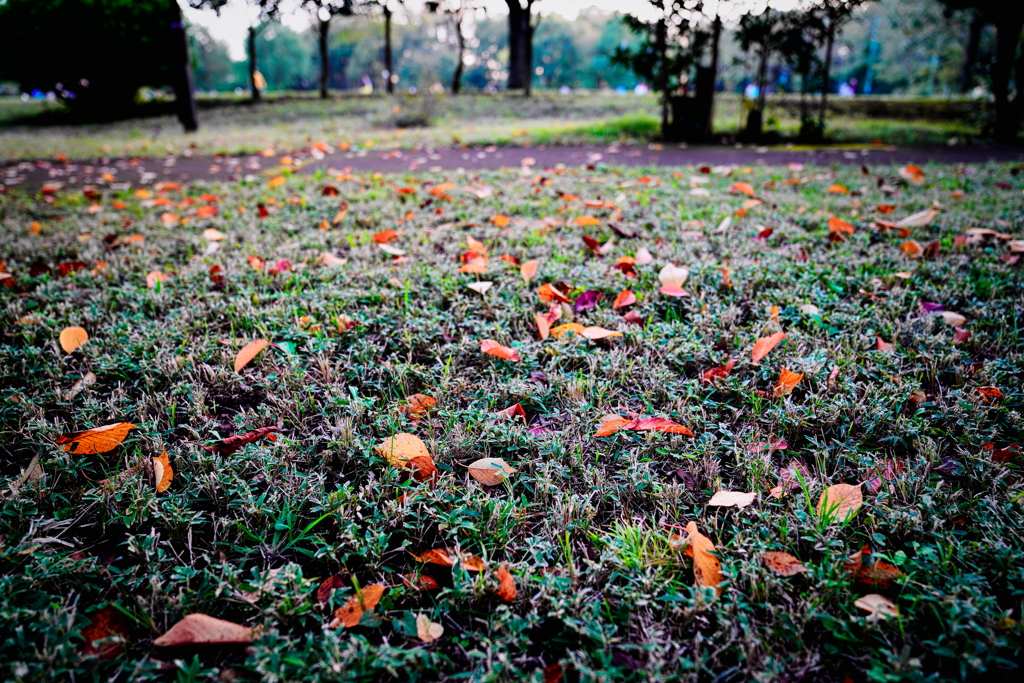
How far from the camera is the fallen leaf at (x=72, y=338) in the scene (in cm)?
182

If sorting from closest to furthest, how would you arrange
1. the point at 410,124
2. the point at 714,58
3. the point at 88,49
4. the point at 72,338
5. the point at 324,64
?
the point at 72,338 → the point at 714,58 → the point at 410,124 → the point at 88,49 → the point at 324,64

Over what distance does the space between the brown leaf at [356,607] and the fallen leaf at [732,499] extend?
72 cm

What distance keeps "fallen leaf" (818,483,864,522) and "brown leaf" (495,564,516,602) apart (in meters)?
0.69

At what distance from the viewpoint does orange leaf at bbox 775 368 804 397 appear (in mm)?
1556

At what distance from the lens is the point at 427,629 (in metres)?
0.95

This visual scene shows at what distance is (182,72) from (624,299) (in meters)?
13.5

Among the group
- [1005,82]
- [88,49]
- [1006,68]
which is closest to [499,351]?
[1005,82]

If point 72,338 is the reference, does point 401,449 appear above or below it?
below

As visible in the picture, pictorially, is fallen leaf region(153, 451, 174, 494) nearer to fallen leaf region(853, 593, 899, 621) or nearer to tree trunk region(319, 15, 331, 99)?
fallen leaf region(853, 593, 899, 621)


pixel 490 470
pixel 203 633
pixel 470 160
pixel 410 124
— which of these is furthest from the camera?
pixel 410 124

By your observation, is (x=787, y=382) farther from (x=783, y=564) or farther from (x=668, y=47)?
(x=668, y=47)

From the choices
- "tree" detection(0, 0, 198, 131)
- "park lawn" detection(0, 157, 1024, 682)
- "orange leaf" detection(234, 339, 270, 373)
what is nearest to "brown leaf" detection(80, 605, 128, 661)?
"park lawn" detection(0, 157, 1024, 682)

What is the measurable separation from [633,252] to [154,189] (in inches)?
176

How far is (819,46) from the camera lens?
8.42m
